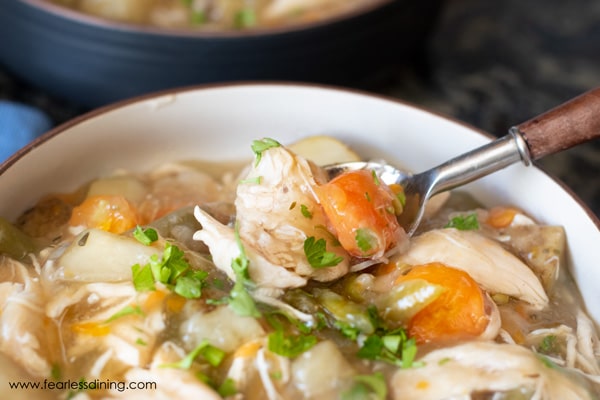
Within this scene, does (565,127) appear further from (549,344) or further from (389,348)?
(389,348)

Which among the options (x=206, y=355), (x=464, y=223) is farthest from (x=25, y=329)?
(x=464, y=223)

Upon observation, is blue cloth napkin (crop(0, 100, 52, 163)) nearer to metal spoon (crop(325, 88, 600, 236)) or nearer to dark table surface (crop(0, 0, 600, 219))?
dark table surface (crop(0, 0, 600, 219))

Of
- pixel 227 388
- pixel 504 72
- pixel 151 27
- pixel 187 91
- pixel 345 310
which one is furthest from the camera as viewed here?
pixel 504 72

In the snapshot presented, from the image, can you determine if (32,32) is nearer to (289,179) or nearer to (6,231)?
(6,231)

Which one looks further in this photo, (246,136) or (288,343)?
(246,136)

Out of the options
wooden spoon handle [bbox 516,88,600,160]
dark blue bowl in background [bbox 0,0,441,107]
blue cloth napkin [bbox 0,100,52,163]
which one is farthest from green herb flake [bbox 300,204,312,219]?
blue cloth napkin [bbox 0,100,52,163]

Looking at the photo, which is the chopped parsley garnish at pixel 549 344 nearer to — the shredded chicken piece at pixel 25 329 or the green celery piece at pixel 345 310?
the green celery piece at pixel 345 310

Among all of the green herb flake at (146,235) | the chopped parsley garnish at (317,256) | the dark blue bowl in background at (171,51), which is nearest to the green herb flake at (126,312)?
the green herb flake at (146,235)
